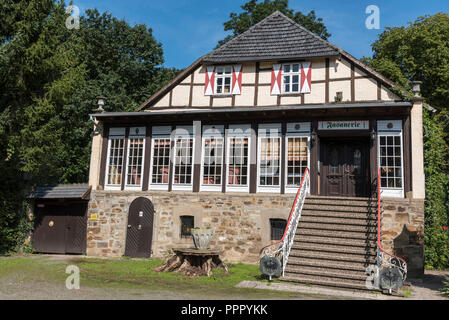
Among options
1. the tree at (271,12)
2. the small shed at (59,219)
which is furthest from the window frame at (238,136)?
the tree at (271,12)

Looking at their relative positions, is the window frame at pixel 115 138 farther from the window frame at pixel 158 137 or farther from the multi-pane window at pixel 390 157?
the multi-pane window at pixel 390 157

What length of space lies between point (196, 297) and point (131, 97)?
17631 millimetres

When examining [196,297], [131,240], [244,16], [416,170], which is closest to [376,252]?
[416,170]

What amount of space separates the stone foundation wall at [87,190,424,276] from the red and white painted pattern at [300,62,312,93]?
3926 mm

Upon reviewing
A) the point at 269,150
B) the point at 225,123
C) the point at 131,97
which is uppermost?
the point at 131,97

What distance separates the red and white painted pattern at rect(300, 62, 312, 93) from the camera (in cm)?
1368

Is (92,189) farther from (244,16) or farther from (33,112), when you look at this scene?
(244,16)

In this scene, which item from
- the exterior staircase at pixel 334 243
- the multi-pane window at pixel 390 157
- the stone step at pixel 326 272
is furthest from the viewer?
the multi-pane window at pixel 390 157

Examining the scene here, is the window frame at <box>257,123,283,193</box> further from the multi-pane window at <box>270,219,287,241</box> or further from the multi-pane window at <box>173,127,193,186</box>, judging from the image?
the multi-pane window at <box>173,127,193,186</box>

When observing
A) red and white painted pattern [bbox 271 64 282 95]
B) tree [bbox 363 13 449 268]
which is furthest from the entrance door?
tree [bbox 363 13 449 268]

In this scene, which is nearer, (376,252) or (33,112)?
(376,252)

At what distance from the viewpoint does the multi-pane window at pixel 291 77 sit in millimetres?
13852

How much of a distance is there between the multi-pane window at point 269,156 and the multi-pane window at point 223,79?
7.81 ft

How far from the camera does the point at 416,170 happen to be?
11.3 metres
